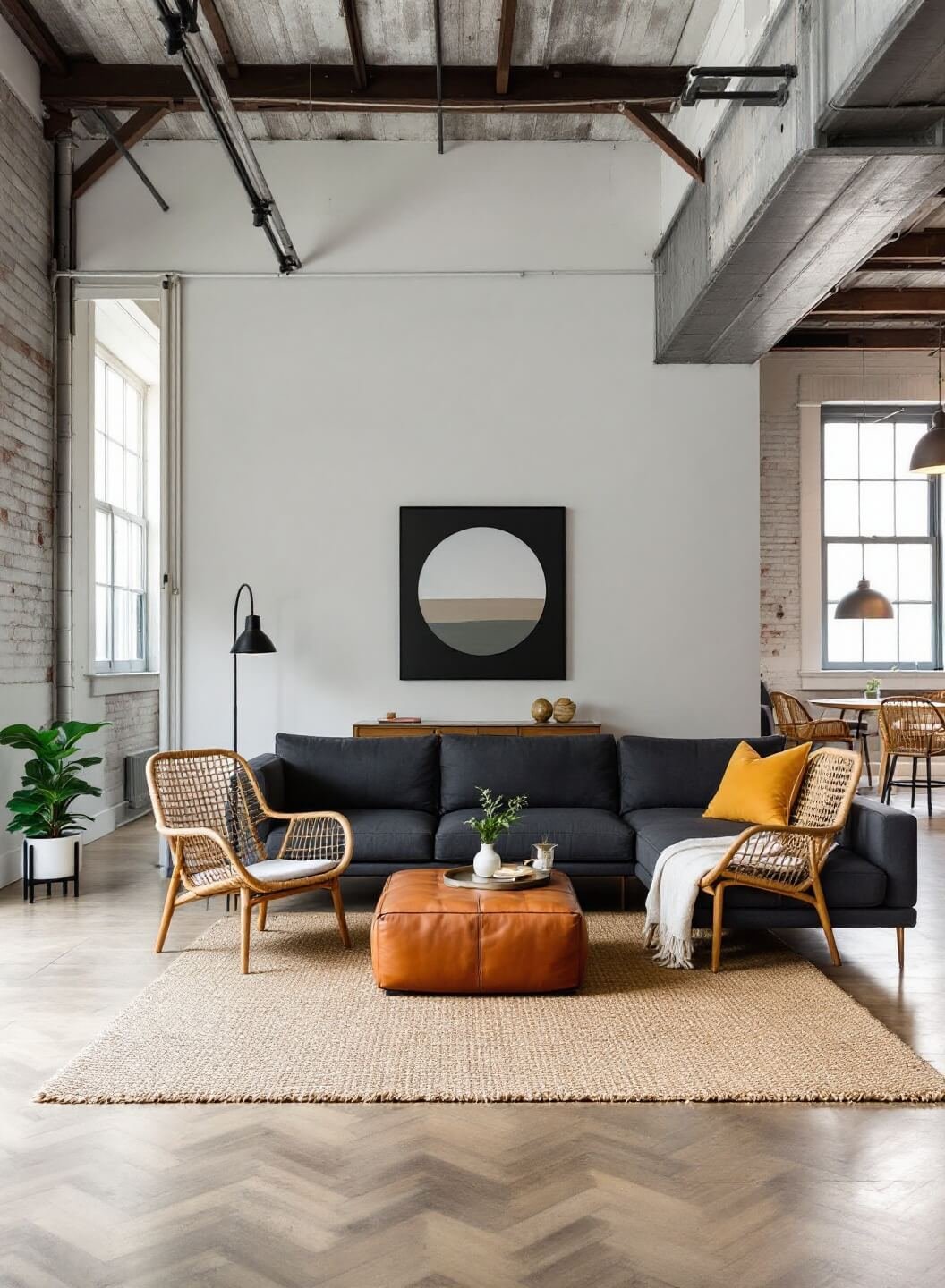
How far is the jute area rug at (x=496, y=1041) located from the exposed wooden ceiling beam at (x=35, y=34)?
16.3 feet

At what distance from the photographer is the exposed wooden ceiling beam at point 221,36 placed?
18.6ft

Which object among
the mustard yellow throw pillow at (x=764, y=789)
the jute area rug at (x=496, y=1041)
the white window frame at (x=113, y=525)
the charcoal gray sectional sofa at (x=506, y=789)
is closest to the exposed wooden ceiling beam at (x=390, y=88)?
the white window frame at (x=113, y=525)

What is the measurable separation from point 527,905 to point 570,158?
16.1 feet

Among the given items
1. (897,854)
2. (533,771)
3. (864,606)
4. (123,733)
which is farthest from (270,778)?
(864,606)

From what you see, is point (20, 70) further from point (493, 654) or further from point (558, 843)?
point (558, 843)

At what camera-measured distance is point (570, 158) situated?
695 centimetres

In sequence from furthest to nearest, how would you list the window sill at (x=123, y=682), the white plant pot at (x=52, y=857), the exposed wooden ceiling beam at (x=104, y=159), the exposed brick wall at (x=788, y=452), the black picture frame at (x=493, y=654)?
the exposed brick wall at (x=788, y=452) < the window sill at (x=123, y=682) < the black picture frame at (x=493, y=654) < the exposed wooden ceiling beam at (x=104, y=159) < the white plant pot at (x=52, y=857)

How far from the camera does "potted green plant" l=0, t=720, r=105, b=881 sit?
5844mm

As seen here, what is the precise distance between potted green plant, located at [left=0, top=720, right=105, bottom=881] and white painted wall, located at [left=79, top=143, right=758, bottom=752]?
0.99 meters

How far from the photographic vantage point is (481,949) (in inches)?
162

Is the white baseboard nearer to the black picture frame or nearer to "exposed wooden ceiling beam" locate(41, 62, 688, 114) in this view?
the black picture frame

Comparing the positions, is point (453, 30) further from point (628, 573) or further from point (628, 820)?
point (628, 820)

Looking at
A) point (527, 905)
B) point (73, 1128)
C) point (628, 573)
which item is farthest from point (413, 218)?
point (73, 1128)

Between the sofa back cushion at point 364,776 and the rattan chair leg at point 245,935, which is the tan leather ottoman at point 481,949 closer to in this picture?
the rattan chair leg at point 245,935
